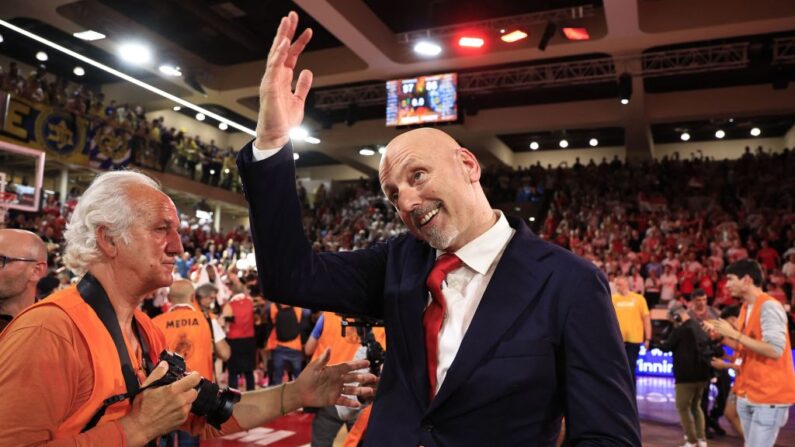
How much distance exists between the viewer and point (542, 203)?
1869 cm

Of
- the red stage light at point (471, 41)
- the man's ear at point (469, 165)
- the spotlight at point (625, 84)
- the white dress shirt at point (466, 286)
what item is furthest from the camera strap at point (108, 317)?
the spotlight at point (625, 84)

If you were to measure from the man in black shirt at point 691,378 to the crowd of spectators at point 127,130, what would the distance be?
13.7 m

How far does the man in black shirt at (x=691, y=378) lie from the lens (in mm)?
6242

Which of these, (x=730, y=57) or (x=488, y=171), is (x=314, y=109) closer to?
(x=488, y=171)

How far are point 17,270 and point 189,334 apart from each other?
212 centimetres

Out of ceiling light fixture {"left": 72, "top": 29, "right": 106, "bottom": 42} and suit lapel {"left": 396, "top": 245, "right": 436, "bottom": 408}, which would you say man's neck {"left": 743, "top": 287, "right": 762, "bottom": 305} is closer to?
suit lapel {"left": 396, "top": 245, "right": 436, "bottom": 408}

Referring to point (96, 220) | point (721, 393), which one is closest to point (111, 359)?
point (96, 220)

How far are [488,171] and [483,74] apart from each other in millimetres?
6286

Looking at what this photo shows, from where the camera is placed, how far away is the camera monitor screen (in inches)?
562

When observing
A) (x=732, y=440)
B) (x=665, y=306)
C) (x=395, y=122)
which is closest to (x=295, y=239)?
(x=732, y=440)

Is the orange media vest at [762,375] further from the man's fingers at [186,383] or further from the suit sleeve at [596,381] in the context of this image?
the man's fingers at [186,383]

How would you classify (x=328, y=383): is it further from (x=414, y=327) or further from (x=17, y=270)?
(x=17, y=270)

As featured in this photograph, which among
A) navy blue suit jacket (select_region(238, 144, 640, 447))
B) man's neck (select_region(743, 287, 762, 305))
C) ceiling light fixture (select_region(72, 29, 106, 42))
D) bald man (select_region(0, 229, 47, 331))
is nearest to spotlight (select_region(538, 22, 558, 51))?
man's neck (select_region(743, 287, 762, 305))

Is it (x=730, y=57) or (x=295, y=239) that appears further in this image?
(x=730, y=57)
